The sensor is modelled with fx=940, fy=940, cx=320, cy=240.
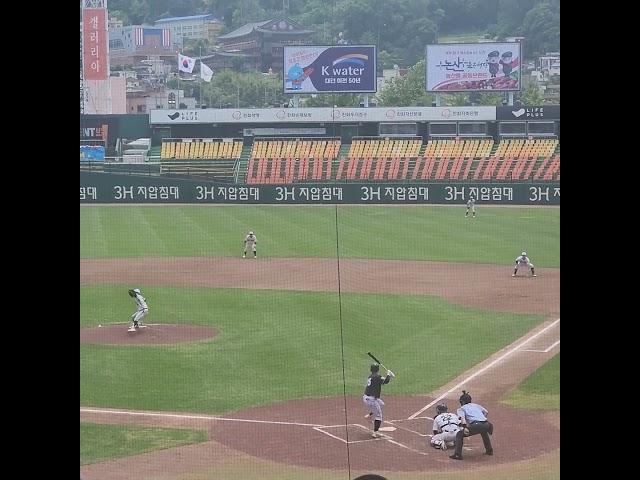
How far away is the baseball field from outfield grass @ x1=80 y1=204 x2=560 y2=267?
15 centimetres

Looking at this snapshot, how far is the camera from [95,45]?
3972 cm

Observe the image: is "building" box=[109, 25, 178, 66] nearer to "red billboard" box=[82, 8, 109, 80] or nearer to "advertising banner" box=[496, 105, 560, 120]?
"red billboard" box=[82, 8, 109, 80]

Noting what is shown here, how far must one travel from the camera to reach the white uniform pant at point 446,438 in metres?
8.84

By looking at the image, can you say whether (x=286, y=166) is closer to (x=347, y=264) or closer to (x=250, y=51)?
(x=347, y=264)

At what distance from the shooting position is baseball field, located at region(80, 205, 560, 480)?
29.3ft

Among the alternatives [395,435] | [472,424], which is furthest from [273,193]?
[472,424]

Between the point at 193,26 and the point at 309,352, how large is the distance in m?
61.3

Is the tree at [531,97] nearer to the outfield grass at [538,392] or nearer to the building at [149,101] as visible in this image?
the building at [149,101]

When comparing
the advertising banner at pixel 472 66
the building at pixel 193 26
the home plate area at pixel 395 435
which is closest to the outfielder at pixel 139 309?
the home plate area at pixel 395 435

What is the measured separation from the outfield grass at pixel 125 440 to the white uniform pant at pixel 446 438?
2.34 metres

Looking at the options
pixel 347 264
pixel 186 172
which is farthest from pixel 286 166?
pixel 347 264

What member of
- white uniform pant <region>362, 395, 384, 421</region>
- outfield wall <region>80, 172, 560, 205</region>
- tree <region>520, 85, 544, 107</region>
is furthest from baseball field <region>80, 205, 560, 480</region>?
tree <region>520, 85, 544, 107</region>
